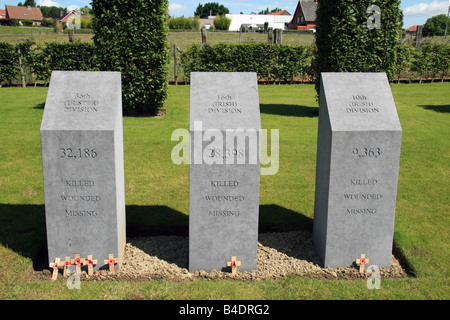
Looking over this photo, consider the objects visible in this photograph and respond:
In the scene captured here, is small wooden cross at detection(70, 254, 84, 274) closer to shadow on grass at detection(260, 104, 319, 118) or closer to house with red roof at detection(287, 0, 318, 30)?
shadow on grass at detection(260, 104, 319, 118)

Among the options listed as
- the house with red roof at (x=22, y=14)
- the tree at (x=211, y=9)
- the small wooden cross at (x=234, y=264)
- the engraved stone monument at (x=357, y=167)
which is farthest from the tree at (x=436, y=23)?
the small wooden cross at (x=234, y=264)

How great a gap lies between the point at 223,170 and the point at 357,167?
5.00 feet

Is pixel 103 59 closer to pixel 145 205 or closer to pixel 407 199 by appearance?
pixel 145 205

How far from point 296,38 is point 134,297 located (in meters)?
43.3

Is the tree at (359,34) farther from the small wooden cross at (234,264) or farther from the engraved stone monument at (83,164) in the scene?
the small wooden cross at (234,264)

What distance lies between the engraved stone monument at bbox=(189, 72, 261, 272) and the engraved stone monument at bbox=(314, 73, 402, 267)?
Result: 0.87m

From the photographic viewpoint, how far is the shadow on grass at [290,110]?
13220 millimetres

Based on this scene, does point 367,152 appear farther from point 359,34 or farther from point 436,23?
point 436,23

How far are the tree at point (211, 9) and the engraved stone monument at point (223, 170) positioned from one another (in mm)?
123826

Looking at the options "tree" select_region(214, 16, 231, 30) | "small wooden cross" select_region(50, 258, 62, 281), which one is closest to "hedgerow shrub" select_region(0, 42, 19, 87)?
"small wooden cross" select_region(50, 258, 62, 281)

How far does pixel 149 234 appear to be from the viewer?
558 centimetres

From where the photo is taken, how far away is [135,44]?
11523 millimetres

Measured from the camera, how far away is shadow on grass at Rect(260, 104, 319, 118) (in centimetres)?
1322

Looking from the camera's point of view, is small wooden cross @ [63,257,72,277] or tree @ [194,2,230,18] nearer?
small wooden cross @ [63,257,72,277]
